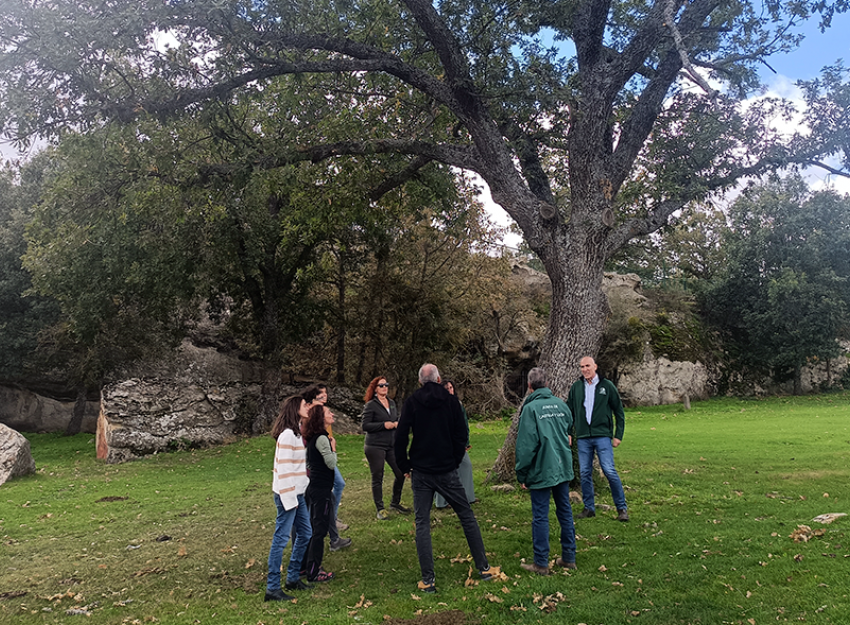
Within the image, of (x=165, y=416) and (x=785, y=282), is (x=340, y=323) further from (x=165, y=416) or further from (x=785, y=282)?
(x=785, y=282)

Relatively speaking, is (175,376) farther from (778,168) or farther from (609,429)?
(778,168)

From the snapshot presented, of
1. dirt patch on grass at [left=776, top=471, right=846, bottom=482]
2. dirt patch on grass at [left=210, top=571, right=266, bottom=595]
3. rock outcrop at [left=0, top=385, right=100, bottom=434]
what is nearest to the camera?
dirt patch on grass at [left=210, top=571, right=266, bottom=595]

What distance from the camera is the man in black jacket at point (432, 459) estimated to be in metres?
6.38

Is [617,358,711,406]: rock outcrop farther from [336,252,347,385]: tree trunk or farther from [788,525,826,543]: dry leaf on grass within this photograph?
[788,525,826,543]: dry leaf on grass

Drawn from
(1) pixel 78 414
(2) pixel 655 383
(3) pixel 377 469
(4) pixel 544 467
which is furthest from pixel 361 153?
(2) pixel 655 383

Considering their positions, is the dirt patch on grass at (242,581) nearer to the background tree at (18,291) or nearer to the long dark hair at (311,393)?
the long dark hair at (311,393)

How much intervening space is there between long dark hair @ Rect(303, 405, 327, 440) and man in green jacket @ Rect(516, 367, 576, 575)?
2224 millimetres

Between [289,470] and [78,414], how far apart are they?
26.0 m

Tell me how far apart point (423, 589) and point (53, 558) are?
5501 mm

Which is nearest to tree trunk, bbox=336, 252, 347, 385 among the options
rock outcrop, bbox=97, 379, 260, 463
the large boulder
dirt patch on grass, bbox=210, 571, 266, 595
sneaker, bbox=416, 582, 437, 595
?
rock outcrop, bbox=97, 379, 260, 463

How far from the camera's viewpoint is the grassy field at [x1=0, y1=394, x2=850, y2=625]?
5.66 meters

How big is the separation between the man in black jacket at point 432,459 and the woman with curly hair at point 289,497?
1110 mm

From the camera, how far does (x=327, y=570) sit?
7176 millimetres

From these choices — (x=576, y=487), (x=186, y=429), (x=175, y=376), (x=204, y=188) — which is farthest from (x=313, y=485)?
(x=175, y=376)
